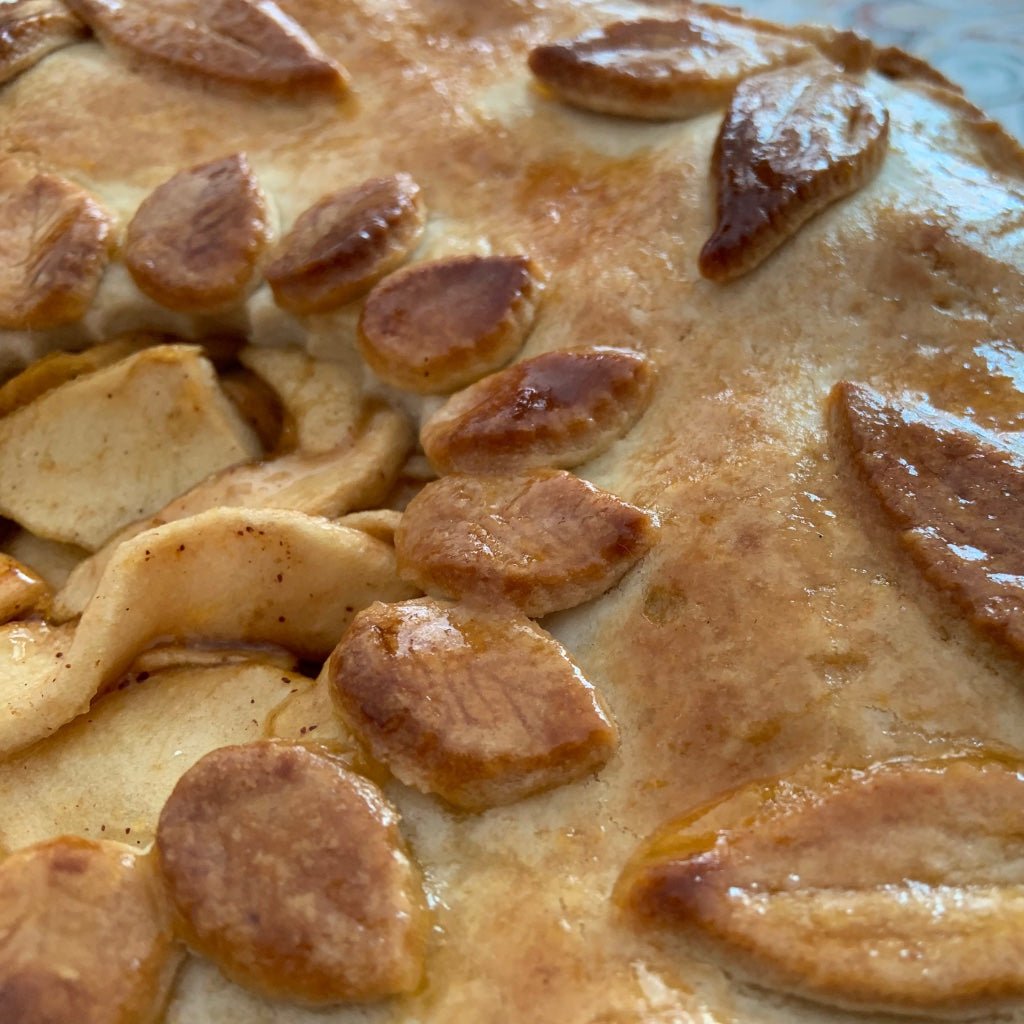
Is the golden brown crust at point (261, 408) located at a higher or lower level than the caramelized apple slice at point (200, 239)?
lower

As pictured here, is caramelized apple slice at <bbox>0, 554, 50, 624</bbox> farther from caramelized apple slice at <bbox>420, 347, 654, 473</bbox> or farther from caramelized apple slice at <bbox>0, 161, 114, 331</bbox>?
caramelized apple slice at <bbox>420, 347, 654, 473</bbox>

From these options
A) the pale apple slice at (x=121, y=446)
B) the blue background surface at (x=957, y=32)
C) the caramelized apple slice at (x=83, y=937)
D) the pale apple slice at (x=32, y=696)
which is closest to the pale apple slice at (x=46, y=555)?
the pale apple slice at (x=121, y=446)

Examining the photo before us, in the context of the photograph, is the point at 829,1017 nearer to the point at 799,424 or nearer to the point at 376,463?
the point at 799,424

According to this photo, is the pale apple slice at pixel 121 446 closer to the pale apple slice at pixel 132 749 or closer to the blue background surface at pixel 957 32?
the pale apple slice at pixel 132 749

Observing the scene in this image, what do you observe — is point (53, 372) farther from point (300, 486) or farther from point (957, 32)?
point (957, 32)

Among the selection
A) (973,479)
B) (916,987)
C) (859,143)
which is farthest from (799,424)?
(916,987)
